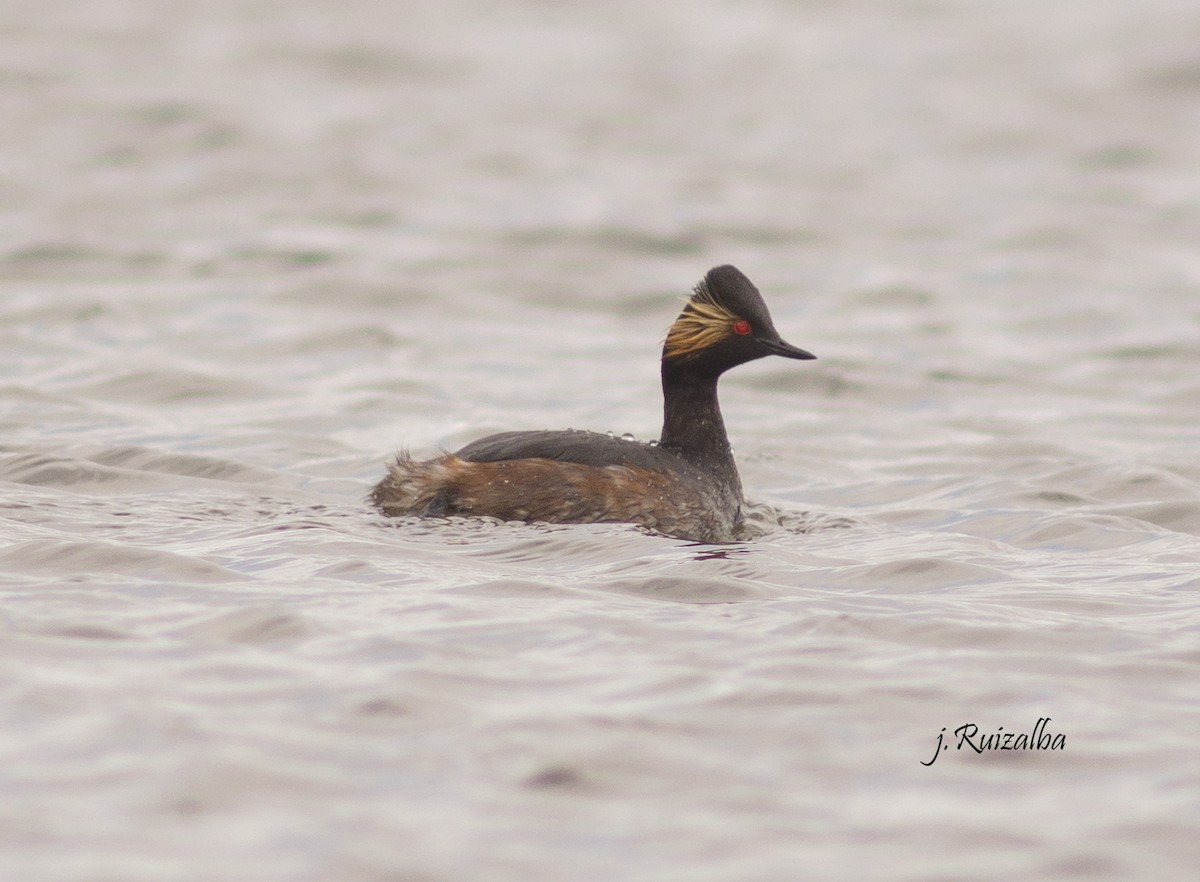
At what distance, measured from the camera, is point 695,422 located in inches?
388

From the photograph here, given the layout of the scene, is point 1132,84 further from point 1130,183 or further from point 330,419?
point 330,419

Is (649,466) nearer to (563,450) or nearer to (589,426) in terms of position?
(563,450)

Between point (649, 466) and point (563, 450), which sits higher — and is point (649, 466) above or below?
below

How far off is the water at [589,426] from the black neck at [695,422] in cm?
54

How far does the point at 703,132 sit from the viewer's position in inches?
1038

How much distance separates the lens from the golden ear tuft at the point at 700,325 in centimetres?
962

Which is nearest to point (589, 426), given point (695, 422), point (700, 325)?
point (695, 422)

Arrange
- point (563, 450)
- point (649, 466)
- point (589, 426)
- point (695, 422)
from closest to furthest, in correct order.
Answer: point (563, 450), point (649, 466), point (695, 422), point (589, 426)

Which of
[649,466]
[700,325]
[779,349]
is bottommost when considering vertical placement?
[649,466]

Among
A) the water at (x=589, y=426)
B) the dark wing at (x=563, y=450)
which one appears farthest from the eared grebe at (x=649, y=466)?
the water at (x=589, y=426)

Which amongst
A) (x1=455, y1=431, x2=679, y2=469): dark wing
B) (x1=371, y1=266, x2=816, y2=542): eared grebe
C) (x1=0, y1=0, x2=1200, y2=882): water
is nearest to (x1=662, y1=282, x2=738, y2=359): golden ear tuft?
(x1=371, y1=266, x2=816, y2=542): eared grebe

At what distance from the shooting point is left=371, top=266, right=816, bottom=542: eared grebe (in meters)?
8.90

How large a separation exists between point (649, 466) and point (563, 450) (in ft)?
1.70

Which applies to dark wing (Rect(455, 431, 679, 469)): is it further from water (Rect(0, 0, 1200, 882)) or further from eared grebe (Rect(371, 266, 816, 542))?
water (Rect(0, 0, 1200, 882))
